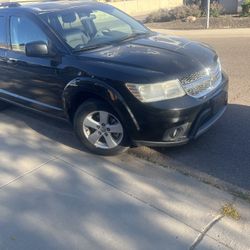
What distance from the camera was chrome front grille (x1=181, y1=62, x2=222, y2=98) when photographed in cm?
400

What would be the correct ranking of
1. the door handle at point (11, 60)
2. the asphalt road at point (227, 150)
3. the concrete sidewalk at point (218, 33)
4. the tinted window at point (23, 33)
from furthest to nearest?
the concrete sidewalk at point (218, 33)
the door handle at point (11, 60)
the tinted window at point (23, 33)
the asphalt road at point (227, 150)

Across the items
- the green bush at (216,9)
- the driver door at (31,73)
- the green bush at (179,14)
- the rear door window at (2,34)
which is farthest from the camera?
the green bush at (179,14)

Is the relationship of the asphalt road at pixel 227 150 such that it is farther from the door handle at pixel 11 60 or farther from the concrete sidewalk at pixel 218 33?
the concrete sidewalk at pixel 218 33

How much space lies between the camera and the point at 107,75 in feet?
13.2

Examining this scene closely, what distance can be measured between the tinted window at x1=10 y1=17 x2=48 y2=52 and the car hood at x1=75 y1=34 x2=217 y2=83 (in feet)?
2.53

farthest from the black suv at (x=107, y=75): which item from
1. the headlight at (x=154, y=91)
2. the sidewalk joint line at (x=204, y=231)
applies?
the sidewalk joint line at (x=204, y=231)

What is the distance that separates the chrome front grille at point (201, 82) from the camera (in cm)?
400

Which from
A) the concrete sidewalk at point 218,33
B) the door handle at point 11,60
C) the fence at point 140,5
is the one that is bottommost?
the fence at point 140,5

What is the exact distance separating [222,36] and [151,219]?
931 centimetres

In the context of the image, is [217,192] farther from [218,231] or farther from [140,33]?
[140,33]

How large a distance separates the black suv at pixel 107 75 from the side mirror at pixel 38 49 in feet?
0.04

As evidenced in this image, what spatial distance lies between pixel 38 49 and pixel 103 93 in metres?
1.04

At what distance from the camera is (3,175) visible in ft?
13.8

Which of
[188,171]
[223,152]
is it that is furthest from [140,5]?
[188,171]
